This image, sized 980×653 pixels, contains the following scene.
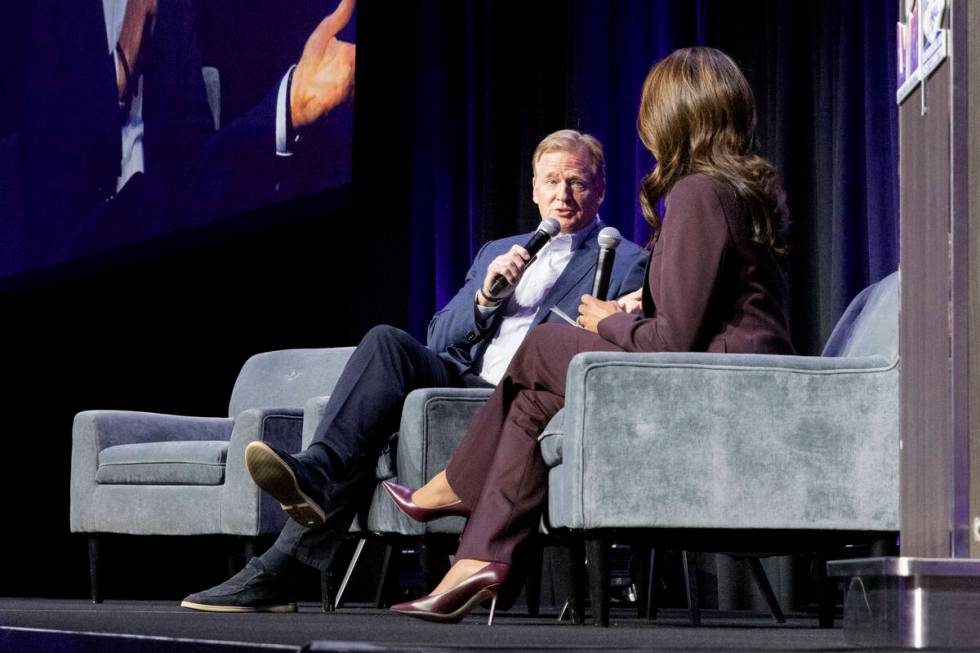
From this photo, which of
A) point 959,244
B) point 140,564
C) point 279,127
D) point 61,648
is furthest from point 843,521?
point 140,564

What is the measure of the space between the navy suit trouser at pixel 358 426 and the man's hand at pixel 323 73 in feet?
6.84

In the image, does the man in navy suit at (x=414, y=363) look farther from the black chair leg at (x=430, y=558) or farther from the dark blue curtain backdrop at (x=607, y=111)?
the dark blue curtain backdrop at (x=607, y=111)

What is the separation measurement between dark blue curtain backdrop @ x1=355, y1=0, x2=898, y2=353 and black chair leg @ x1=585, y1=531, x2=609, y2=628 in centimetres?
167

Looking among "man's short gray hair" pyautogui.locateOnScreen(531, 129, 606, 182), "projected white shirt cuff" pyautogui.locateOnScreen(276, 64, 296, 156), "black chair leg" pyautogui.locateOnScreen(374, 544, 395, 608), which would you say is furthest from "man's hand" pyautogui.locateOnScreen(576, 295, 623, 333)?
"projected white shirt cuff" pyautogui.locateOnScreen(276, 64, 296, 156)

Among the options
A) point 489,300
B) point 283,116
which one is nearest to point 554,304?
point 489,300

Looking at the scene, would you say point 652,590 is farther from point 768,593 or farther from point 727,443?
point 727,443

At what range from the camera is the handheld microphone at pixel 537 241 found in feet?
9.38

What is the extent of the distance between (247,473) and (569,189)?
106cm

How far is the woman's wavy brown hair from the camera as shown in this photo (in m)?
2.29

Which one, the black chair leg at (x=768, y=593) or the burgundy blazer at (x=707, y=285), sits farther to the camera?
the black chair leg at (x=768, y=593)

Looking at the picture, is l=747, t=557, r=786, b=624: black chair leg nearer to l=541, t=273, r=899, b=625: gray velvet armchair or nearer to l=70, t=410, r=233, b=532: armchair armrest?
l=541, t=273, r=899, b=625: gray velvet armchair

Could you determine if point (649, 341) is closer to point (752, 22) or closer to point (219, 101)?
point (752, 22)

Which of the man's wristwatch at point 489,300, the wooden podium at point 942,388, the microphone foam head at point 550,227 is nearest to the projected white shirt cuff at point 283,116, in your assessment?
the man's wristwatch at point 489,300

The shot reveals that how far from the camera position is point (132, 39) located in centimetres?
555
